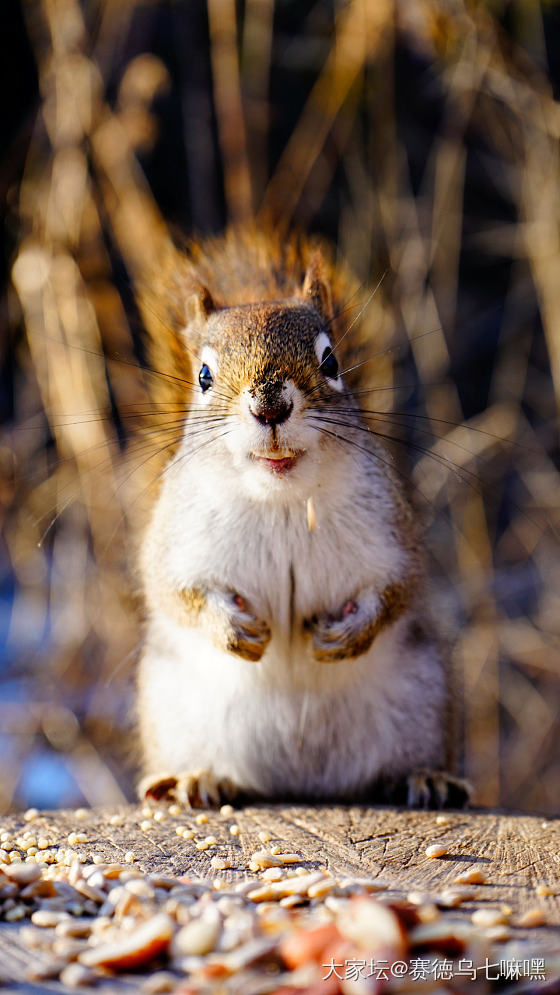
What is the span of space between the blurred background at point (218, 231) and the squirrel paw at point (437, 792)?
25.9 inches

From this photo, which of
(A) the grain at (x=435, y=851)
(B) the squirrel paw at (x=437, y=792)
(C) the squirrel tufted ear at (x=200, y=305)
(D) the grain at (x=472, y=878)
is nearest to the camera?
(D) the grain at (x=472, y=878)

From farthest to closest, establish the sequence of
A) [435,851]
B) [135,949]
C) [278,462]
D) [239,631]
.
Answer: [239,631] → [278,462] → [435,851] → [135,949]

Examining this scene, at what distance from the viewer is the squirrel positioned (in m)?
1.39

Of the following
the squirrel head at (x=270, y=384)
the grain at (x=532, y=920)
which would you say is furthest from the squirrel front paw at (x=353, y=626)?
the grain at (x=532, y=920)

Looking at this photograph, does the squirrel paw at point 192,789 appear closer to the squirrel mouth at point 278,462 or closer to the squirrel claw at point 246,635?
the squirrel claw at point 246,635

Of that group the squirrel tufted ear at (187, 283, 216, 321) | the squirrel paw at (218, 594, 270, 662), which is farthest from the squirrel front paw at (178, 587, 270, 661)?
the squirrel tufted ear at (187, 283, 216, 321)

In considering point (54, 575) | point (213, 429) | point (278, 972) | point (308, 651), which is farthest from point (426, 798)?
point (54, 575)

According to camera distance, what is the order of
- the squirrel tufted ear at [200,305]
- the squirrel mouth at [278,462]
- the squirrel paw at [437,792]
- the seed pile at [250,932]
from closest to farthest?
the seed pile at [250,932] < the squirrel mouth at [278,462] < the squirrel paw at [437,792] < the squirrel tufted ear at [200,305]

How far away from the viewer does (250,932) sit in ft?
2.70

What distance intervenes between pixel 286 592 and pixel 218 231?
1916mm

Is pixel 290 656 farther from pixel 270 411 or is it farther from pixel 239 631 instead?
pixel 270 411

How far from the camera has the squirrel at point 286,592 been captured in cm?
139

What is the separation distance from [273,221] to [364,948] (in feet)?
6.79

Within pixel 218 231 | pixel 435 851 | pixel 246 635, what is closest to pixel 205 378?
pixel 246 635
